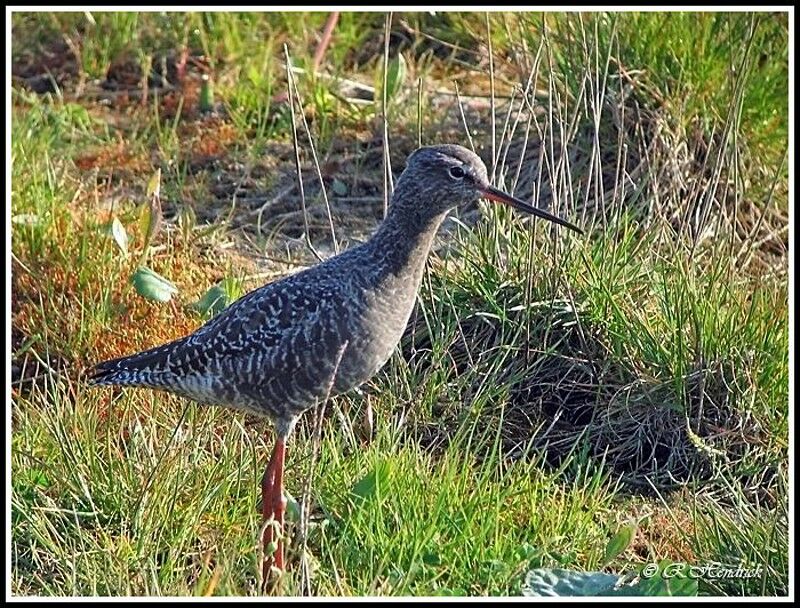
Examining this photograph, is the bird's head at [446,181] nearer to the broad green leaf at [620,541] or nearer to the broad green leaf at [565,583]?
the broad green leaf at [620,541]

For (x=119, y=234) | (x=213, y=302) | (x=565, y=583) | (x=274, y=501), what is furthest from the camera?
(x=119, y=234)

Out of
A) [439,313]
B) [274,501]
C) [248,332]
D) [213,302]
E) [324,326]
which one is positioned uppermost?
[324,326]

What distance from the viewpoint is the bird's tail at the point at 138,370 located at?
447cm

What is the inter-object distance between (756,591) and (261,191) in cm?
331

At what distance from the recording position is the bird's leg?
400 cm

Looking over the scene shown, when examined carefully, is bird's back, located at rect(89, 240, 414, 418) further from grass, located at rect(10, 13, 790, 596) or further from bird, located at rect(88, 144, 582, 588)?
grass, located at rect(10, 13, 790, 596)

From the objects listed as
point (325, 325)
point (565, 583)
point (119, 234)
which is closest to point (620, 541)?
point (565, 583)

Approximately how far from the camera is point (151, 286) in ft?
16.9

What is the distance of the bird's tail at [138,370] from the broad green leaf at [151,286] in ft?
1.97

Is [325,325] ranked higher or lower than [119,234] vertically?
higher

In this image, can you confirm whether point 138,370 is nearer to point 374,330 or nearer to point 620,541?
point 374,330

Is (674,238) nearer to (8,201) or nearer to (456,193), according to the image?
(456,193)

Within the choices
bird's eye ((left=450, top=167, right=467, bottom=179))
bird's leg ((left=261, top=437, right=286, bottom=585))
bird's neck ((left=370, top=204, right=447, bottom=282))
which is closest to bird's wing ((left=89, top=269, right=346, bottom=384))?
bird's neck ((left=370, top=204, right=447, bottom=282))

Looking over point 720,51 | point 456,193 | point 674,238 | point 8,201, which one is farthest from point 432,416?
point 720,51
